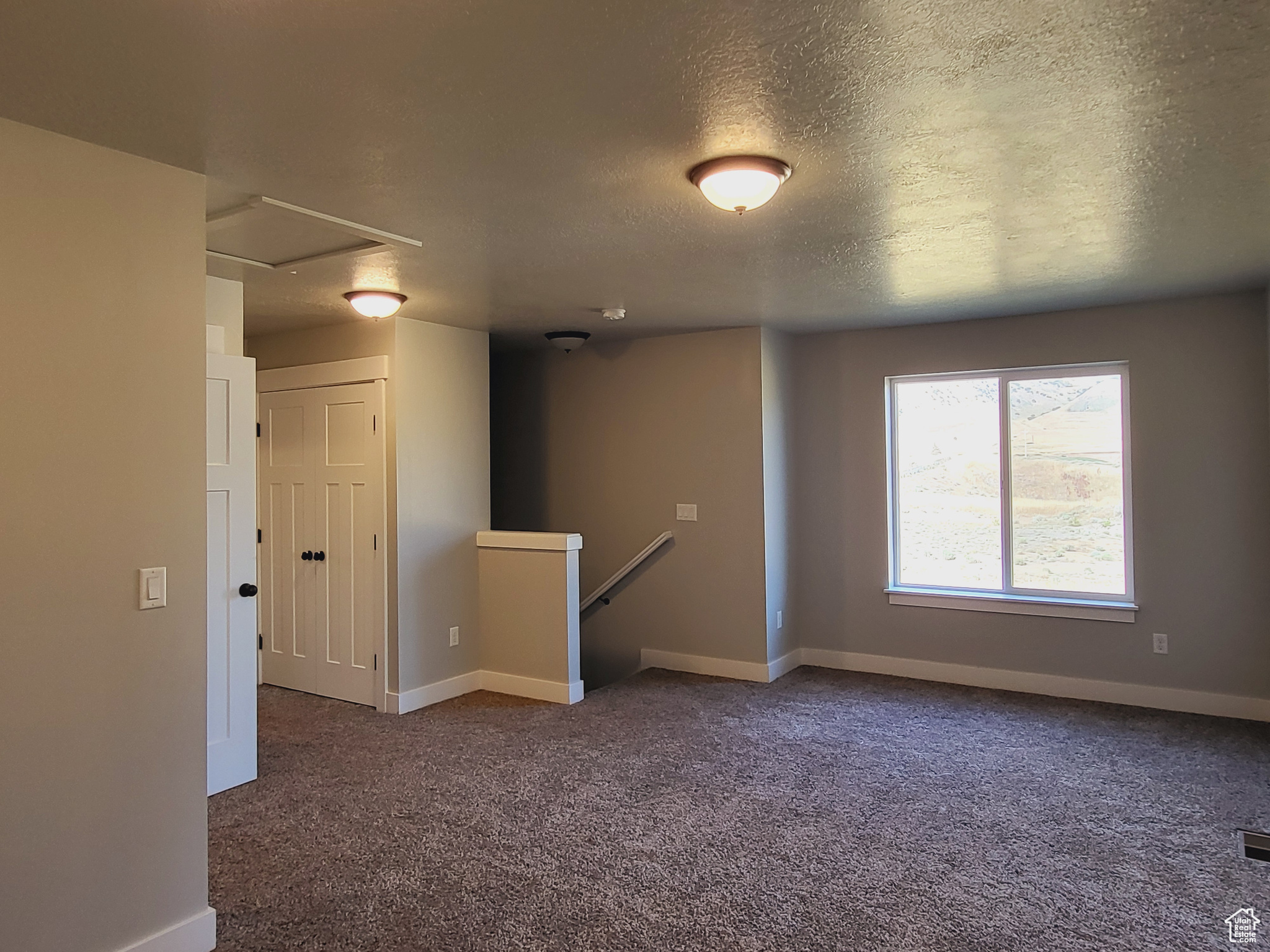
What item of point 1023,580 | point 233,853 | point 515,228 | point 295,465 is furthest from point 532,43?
point 1023,580

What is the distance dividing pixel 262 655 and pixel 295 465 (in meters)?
1.28

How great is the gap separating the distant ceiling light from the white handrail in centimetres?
142

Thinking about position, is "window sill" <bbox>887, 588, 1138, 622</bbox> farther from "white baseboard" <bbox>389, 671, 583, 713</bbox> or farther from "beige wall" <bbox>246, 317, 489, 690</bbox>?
"beige wall" <bbox>246, 317, 489, 690</bbox>

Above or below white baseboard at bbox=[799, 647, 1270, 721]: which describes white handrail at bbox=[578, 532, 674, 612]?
above

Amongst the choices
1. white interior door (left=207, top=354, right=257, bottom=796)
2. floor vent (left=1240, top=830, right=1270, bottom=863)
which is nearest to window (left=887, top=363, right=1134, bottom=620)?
floor vent (left=1240, top=830, right=1270, bottom=863)

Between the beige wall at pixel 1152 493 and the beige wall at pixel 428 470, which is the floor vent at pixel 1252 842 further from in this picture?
the beige wall at pixel 428 470

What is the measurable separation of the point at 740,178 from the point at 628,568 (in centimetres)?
380

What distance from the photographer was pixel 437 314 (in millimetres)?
A: 4883

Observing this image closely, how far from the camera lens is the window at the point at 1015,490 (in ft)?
16.4

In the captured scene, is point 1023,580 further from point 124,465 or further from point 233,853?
point 124,465

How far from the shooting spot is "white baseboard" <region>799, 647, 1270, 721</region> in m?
4.59

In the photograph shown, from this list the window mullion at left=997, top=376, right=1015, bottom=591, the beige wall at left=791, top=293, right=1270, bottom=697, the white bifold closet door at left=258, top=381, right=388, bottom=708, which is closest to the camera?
the beige wall at left=791, top=293, right=1270, bottom=697

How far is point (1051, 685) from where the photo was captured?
16.6 feet

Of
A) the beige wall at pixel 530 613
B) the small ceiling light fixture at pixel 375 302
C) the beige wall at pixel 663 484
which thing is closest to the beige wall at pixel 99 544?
the small ceiling light fixture at pixel 375 302
